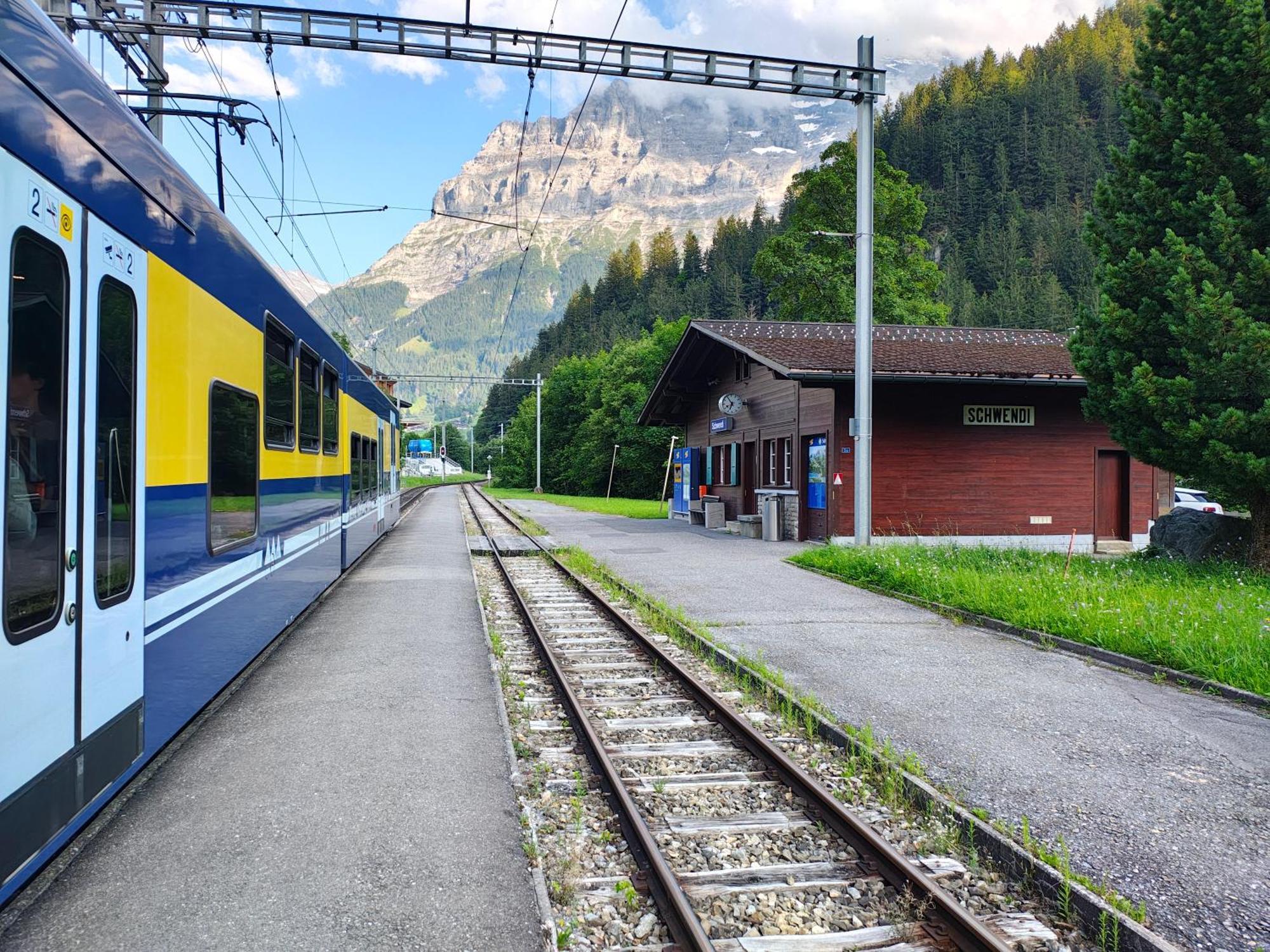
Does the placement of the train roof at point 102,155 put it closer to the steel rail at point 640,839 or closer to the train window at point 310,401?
the train window at point 310,401

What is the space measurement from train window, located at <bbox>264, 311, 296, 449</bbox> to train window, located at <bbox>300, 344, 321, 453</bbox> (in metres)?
0.43

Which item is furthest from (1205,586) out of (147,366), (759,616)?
(147,366)

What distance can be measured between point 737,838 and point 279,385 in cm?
563

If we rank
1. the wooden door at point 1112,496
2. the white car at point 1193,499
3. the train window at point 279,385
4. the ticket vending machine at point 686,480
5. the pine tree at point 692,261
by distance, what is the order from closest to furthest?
the train window at point 279,385 → the wooden door at point 1112,496 → the white car at point 1193,499 → the ticket vending machine at point 686,480 → the pine tree at point 692,261

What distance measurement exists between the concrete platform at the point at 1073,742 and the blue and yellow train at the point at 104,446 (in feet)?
13.4

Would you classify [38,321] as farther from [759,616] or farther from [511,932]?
[759,616]

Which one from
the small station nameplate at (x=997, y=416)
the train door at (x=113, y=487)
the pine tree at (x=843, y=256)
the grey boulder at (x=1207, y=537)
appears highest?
the pine tree at (x=843, y=256)

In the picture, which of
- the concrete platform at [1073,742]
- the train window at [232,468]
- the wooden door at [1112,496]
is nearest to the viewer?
the concrete platform at [1073,742]

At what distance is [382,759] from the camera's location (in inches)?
212

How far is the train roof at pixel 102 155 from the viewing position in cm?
317

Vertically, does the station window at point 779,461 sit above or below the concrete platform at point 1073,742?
above

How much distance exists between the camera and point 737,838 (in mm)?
4328

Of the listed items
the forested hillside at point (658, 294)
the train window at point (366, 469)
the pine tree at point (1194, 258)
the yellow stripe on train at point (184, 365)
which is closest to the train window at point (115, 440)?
the yellow stripe on train at point (184, 365)

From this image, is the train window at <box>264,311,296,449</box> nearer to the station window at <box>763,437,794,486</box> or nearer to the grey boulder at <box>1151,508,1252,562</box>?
the grey boulder at <box>1151,508,1252,562</box>
